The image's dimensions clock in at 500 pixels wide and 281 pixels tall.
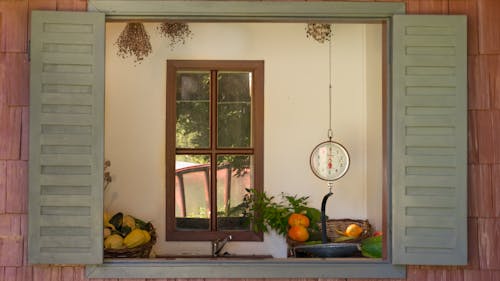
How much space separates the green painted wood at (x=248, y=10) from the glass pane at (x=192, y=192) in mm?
2711

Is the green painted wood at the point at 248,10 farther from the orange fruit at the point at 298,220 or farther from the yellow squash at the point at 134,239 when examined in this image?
the orange fruit at the point at 298,220

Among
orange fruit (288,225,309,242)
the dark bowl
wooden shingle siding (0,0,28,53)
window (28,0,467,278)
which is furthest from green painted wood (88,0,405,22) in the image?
orange fruit (288,225,309,242)

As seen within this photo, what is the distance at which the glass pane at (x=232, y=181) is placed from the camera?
6156 millimetres

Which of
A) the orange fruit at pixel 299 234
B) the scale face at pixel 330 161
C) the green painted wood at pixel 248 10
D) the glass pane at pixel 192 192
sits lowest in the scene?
the orange fruit at pixel 299 234

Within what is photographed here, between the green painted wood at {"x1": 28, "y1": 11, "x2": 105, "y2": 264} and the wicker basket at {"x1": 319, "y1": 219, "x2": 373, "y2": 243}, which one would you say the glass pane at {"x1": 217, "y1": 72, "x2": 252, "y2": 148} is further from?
the green painted wood at {"x1": 28, "y1": 11, "x2": 105, "y2": 264}

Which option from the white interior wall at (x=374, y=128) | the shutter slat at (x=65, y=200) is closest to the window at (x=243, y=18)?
the shutter slat at (x=65, y=200)

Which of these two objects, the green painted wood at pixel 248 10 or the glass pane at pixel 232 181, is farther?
the glass pane at pixel 232 181

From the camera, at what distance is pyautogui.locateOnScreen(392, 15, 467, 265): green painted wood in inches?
137

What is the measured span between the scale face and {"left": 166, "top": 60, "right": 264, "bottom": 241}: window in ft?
1.79

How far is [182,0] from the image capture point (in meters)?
3.51

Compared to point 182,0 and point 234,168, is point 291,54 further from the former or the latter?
point 182,0

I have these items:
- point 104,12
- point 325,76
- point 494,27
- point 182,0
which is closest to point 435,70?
point 494,27

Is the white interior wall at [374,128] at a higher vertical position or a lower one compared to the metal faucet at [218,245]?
higher

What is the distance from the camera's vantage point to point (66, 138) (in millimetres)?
3451
